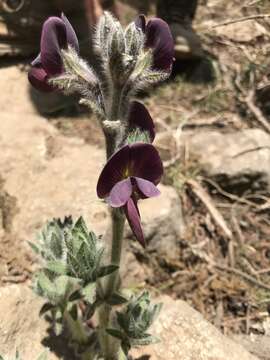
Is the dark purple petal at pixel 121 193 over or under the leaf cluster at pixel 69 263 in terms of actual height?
over

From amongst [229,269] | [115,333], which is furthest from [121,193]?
[229,269]

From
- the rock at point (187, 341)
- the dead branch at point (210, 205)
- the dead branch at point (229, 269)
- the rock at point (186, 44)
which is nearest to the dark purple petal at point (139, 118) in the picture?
the rock at point (187, 341)

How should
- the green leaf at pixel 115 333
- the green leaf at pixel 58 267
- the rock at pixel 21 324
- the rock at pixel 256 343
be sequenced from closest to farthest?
the green leaf at pixel 58 267, the green leaf at pixel 115 333, the rock at pixel 21 324, the rock at pixel 256 343

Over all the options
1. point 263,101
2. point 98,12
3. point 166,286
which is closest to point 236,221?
point 166,286

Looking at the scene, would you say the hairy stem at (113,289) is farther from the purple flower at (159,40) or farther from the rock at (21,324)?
the purple flower at (159,40)

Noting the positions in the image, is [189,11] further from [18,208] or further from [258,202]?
[18,208]

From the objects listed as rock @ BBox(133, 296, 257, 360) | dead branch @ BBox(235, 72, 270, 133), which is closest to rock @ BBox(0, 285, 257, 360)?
rock @ BBox(133, 296, 257, 360)

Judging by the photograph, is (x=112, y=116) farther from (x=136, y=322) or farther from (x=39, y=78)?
(x=136, y=322)
